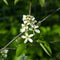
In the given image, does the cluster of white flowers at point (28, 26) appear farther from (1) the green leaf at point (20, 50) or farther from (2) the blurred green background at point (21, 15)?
(2) the blurred green background at point (21, 15)

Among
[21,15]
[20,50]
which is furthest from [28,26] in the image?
[21,15]

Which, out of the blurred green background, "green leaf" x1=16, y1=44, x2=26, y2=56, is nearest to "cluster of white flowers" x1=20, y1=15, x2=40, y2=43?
"green leaf" x1=16, y1=44, x2=26, y2=56

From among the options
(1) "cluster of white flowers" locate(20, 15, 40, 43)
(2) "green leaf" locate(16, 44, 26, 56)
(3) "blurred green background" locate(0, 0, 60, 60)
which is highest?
(1) "cluster of white flowers" locate(20, 15, 40, 43)

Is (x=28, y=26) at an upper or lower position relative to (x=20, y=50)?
upper

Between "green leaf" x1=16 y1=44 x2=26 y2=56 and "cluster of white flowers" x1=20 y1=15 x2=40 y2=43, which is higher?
"cluster of white flowers" x1=20 y1=15 x2=40 y2=43

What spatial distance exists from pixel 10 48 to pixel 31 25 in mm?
206

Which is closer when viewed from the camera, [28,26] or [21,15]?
[28,26]

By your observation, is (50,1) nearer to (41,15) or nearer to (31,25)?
(41,15)

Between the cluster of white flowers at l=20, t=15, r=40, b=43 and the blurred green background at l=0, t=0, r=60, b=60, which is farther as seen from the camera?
the blurred green background at l=0, t=0, r=60, b=60

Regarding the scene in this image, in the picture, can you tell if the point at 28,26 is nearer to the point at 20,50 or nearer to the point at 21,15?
the point at 20,50

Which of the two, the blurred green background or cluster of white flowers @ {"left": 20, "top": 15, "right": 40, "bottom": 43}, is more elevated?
cluster of white flowers @ {"left": 20, "top": 15, "right": 40, "bottom": 43}

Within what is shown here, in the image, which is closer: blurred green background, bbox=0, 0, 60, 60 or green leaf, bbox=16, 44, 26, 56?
green leaf, bbox=16, 44, 26, 56

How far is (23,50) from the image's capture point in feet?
5.79

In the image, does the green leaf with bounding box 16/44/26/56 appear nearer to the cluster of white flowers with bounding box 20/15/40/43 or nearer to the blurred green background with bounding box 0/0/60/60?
the cluster of white flowers with bounding box 20/15/40/43
